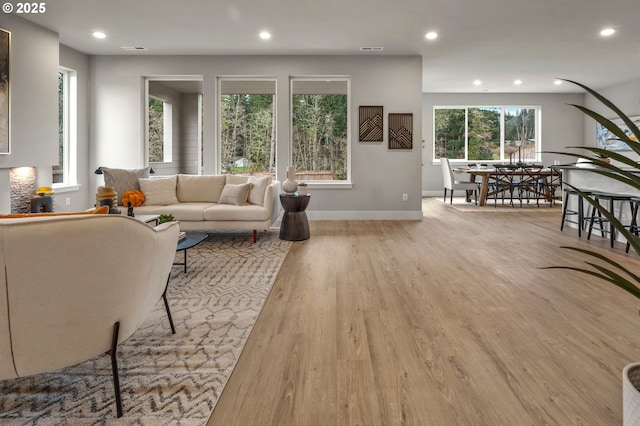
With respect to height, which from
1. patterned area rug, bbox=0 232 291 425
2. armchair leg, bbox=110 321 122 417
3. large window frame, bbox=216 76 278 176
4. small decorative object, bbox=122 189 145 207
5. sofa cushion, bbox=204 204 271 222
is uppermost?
large window frame, bbox=216 76 278 176

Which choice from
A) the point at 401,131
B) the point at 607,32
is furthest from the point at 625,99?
the point at 401,131

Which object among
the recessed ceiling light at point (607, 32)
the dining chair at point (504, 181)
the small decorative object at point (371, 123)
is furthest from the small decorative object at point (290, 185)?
the dining chair at point (504, 181)

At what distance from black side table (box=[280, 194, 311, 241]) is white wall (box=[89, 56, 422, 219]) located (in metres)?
1.88

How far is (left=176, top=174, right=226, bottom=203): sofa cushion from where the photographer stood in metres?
6.01

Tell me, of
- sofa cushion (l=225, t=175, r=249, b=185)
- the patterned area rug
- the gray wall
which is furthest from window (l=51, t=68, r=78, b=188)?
the gray wall

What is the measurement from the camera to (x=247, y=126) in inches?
299

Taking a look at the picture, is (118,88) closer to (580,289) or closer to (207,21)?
(207,21)

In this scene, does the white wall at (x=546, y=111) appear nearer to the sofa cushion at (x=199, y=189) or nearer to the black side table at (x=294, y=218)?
the black side table at (x=294, y=218)

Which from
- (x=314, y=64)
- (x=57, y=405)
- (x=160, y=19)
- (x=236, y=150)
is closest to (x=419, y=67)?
(x=314, y=64)

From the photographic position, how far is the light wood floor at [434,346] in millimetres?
1805

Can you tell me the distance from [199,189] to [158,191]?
52cm

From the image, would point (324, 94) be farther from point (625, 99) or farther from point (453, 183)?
point (625, 99)

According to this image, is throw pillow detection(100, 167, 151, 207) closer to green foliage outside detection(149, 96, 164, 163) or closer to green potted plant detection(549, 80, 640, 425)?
green foliage outside detection(149, 96, 164, 163)

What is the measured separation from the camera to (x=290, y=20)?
216 inches
